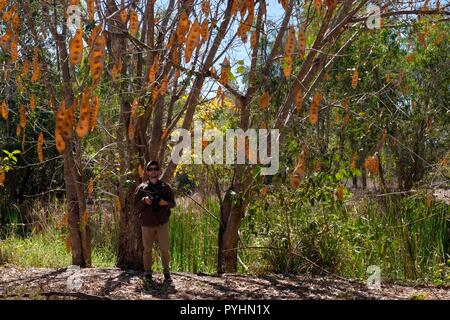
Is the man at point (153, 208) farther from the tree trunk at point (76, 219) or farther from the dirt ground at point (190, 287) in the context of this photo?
the tree trunk at point (76, 219)

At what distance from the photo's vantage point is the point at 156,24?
6930mm

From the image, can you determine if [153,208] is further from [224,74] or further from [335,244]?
[335,244]

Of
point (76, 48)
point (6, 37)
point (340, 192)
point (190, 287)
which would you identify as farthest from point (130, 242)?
point (76, 48)

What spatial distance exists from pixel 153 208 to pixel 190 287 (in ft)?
2.81

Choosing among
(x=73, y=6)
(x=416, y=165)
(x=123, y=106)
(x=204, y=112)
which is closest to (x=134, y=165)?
(x=123, y=106)

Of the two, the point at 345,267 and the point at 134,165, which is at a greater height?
the point at 134,165

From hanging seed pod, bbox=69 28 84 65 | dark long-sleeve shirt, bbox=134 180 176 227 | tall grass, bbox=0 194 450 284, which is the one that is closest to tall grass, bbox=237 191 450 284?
tall grass, bbox=0 194 450 284

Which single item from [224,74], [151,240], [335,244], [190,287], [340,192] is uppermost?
[224,74]

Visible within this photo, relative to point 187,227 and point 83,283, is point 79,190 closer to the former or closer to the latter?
point 83,283

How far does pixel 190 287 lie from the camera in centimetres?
622

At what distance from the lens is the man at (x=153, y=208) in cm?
632

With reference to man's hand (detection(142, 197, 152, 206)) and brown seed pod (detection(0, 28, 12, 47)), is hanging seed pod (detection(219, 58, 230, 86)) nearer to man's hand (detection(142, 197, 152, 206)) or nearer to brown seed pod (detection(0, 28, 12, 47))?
man's hand (detection(142, 197, 152, 206))

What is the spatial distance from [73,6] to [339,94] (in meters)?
6.10

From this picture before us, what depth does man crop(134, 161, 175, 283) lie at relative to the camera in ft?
20.7
